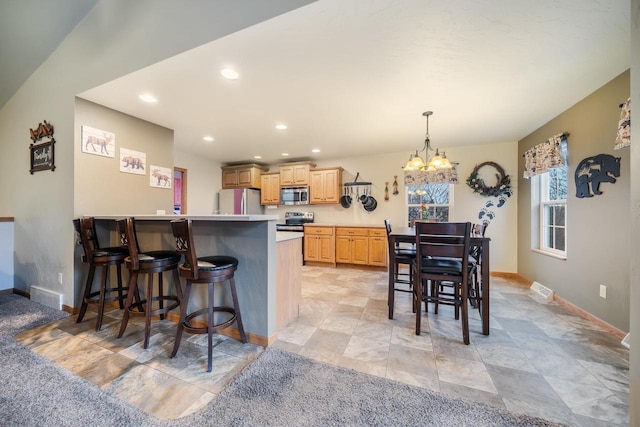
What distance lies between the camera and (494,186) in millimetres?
4133

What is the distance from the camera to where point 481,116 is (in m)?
3.02

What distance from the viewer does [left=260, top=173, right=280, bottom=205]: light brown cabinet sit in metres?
5.43

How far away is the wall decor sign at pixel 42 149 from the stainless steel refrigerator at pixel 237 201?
2866 millimetres

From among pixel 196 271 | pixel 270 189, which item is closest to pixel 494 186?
pixel 270 189

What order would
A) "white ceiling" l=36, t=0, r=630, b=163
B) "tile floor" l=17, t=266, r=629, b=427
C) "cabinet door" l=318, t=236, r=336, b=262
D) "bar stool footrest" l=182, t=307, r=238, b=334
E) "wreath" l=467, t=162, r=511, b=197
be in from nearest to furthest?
"tile floor" l=17, t=266, r=629, b=427 < "white ceiling" l=36, t=0, r=630, b=163 < "bar stool footrest" l=182, t=307, r=238, b=334 < "wreath" l=467, t=162, r=511, b=197 < "cabinet door" l=318, t=236, r=336, b=262

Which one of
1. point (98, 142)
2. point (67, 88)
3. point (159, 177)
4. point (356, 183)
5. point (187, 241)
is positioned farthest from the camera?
point (356, 183)

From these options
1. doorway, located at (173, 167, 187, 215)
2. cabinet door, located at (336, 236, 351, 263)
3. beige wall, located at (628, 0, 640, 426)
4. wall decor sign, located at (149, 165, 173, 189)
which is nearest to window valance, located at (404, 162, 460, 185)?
cabinet door, located at (336, 236, 351, 263)

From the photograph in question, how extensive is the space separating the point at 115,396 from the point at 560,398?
2.58 meters

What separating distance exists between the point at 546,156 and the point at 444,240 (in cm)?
227

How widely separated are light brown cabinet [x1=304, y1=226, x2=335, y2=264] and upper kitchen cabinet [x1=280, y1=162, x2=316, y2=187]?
102 centimetres

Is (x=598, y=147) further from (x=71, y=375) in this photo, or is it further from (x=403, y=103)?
(x=71, y=375)

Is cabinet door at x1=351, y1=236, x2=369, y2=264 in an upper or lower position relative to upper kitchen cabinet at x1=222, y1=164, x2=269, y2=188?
lower

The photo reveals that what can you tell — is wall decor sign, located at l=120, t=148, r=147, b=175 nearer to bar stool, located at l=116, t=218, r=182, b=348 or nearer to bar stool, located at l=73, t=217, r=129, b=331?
bar stool, located at l=73, t=217, r=129, b=331

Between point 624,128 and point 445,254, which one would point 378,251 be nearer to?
point 445,254
